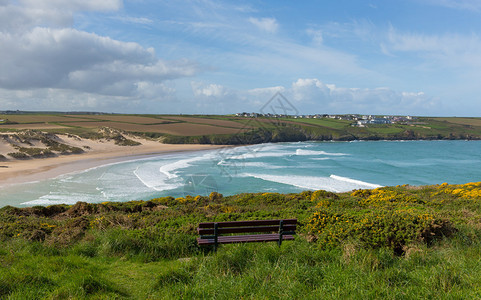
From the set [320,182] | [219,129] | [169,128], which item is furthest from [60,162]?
[219,129]

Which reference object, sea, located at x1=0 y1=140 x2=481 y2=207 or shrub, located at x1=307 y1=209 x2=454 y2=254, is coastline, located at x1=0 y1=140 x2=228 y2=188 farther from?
shrub, located at x1=307 y1=209 x2=454 y2=254

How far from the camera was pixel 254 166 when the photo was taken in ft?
136

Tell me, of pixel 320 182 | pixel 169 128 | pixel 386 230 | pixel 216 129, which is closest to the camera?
pixel 386 230

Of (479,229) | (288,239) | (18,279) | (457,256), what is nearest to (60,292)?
(18,279)

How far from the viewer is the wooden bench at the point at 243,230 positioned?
6.82 metres

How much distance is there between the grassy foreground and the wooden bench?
0.24 metres

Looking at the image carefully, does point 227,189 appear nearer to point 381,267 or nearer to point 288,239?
point 288,239

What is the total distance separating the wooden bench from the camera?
6.82m

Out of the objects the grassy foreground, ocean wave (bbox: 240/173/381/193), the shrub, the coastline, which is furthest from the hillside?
the shrub

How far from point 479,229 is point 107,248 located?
8.56 m

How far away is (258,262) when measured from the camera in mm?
5555

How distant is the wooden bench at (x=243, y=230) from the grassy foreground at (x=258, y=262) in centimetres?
24

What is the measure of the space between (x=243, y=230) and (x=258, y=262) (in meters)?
1.37

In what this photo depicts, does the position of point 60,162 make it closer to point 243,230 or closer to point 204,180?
point 204,180
